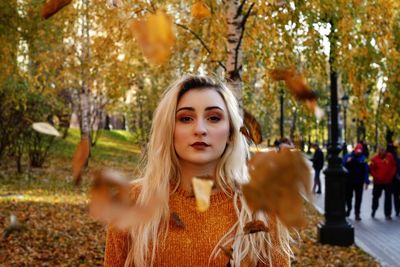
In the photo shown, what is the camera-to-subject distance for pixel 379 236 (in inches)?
372

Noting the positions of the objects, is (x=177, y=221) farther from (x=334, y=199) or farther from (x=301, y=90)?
(x=334, y=199)

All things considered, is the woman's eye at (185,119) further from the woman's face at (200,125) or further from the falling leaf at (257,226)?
the falling leaf at (257,226)

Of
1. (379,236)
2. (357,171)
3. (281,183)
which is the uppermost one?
(281,183)

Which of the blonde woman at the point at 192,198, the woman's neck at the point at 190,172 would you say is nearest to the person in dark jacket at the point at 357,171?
the blonde woman at the point at 192,198

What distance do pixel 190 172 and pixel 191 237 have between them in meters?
0.24

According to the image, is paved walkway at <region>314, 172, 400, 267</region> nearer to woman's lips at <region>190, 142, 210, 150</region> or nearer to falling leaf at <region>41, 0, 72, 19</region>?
woman's lips at <region>190, 142, 210, 150</region>

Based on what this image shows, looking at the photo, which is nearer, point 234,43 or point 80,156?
point 80,156

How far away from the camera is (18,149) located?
15.0 meters

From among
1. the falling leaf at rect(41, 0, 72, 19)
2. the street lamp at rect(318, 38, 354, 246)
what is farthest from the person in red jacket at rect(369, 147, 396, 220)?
the falling leaf at rect(41, 0, 72, 19)

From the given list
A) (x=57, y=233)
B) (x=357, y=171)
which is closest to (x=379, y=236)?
(x=357, y=171)

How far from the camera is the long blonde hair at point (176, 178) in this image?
1897 millimetres

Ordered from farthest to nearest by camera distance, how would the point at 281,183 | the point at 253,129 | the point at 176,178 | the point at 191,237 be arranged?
1. the point at 176,178
2. the point at 191,237
3. the point at 253,129
4. the point at 281,183

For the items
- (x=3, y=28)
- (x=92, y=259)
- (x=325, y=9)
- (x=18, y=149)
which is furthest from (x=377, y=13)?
(x=18, y=149)

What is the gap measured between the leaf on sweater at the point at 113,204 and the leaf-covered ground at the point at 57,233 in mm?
2748
